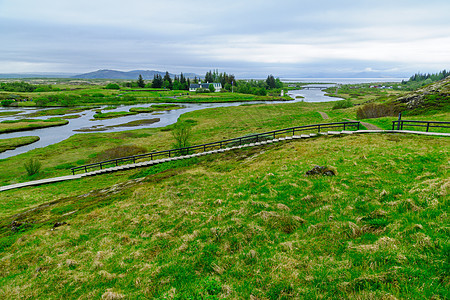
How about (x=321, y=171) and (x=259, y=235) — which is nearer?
(x=259, y=235)

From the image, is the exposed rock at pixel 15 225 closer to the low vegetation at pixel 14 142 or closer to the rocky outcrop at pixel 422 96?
the low vegetation at pixel 14 142

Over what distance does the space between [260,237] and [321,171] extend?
7.00m

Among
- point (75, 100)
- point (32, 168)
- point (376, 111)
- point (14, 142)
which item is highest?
point (75, 100)

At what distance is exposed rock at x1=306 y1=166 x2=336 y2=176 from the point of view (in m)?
13.1

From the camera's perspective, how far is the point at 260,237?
8.53 m

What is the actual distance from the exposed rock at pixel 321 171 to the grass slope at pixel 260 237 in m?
0.46

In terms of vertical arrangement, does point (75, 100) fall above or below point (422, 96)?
above

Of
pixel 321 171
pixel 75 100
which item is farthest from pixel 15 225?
pixel 75 100

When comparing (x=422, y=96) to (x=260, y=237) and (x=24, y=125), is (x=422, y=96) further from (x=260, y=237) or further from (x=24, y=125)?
(x=24, y=125)

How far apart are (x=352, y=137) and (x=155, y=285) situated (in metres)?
22.2

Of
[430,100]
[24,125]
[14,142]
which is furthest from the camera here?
[24,125]

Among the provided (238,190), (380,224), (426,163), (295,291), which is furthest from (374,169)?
(295,291)

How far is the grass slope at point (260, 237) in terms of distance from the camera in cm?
596

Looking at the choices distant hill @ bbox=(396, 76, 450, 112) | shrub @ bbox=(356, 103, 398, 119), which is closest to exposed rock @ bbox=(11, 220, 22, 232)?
shrub @ bbox=(356, 103, 398, 119)
